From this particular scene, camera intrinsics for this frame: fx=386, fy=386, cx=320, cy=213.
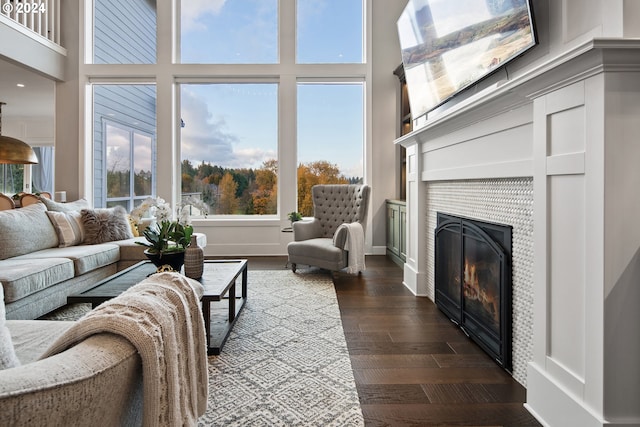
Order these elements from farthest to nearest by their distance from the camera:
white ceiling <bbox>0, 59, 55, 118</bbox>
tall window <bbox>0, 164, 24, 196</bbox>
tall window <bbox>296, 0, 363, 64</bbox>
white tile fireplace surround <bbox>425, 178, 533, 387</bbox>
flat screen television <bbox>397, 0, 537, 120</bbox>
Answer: tall window <bbox>0, 164, 24, 196</bbox> < tall window <bbox>296, 0, 363, 64</bbox> < white ceiling <bbox>0, 59, 55, 118</bbox> < flat screen television <bbox>397, 0, 537, 120</bbox> < white tile fireplace surround <bbox>425, 178, 533, 387</bbox>

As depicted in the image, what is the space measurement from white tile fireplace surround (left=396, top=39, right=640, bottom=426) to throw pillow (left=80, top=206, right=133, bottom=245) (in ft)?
12.3

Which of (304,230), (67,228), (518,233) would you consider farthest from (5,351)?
(304,230)

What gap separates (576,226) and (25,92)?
855cm

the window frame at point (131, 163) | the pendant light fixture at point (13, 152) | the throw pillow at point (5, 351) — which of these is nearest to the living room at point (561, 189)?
A: the pendant light fixture at point (13, 152)

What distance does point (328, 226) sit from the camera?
5027 millimetres

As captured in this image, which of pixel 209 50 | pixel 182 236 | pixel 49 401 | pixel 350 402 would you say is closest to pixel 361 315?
pixel 350 402

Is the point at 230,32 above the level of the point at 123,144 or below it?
above

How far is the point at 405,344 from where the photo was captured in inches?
97.8

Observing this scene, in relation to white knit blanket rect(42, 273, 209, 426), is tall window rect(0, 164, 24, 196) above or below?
above

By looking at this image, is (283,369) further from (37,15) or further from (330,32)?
(37,15)

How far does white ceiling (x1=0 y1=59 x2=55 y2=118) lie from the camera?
5.64 meters

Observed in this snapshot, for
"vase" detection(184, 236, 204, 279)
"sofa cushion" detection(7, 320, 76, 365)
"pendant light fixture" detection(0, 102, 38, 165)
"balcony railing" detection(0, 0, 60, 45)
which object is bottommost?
"sofa cushion" detection(7, 320, 76, 365)

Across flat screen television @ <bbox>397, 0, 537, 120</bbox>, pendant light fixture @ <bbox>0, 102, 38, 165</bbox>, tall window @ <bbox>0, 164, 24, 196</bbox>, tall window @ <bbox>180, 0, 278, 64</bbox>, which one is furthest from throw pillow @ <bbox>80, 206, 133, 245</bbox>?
tall window @ <bbox>0, 164, 24, 196</bbox>

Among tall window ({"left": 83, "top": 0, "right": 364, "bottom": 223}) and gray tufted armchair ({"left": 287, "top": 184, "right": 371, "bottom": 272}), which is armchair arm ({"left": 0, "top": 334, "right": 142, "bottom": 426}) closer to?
gray tufted armchair ({"left": 287, "top": 184, "right": 371, "bottom": 272})
